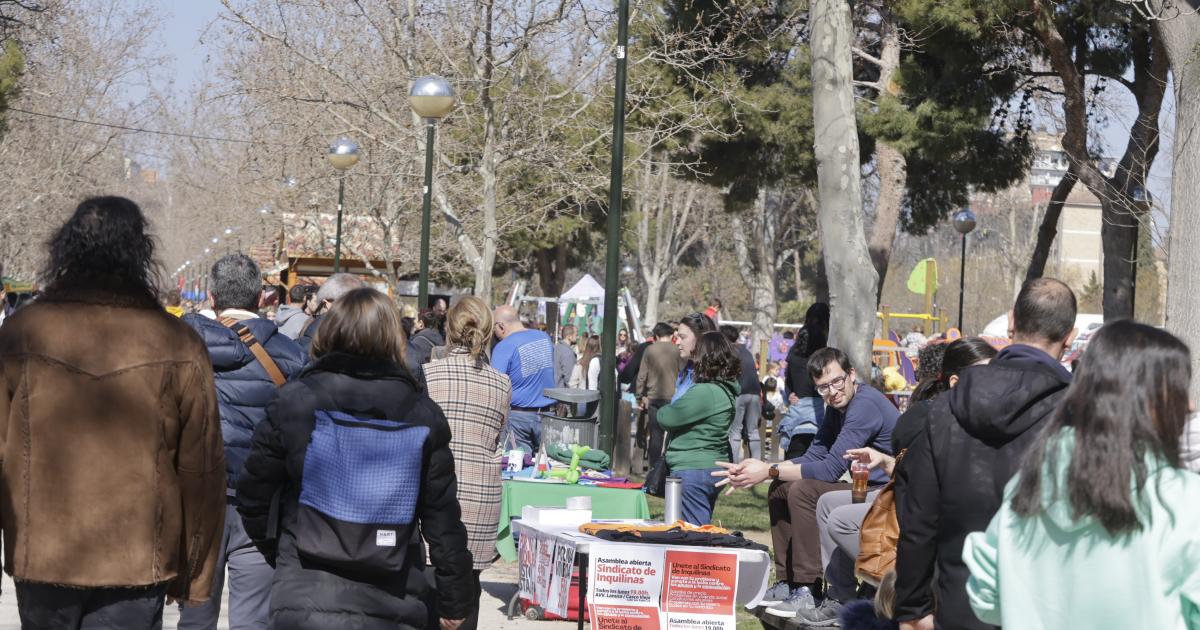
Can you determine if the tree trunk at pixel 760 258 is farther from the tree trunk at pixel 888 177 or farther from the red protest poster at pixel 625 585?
the red protest poster at pixel 625 585

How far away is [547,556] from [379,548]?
4198 millimetres

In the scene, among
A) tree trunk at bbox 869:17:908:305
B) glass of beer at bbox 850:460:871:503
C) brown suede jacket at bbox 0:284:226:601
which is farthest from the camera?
tree trunk at bbox 869:17:908:305

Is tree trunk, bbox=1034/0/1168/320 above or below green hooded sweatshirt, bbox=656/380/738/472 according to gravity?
above

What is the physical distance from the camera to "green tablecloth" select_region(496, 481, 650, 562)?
8945mm

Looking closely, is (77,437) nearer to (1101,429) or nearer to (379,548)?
(379,548)

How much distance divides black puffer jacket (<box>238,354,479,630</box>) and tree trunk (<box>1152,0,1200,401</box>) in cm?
667

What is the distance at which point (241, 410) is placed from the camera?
5.65 meters

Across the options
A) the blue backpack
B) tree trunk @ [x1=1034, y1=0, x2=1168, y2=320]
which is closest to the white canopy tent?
tree trunk @ [x1=1034, y1=0, x2=1168, y2=320]

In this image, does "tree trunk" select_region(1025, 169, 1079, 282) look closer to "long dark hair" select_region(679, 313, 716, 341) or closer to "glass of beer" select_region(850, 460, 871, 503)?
"long dark hair" select_region(679, 313, 716, 341)

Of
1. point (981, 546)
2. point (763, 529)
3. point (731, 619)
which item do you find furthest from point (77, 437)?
point (763, 529)

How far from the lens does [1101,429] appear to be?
3.05 meters

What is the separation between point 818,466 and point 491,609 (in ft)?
7.74

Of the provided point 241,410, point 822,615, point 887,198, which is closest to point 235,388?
point 241,410

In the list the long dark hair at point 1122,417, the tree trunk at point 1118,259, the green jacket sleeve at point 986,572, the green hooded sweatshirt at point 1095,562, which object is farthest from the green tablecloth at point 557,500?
the tree trunk at point 1118,259
